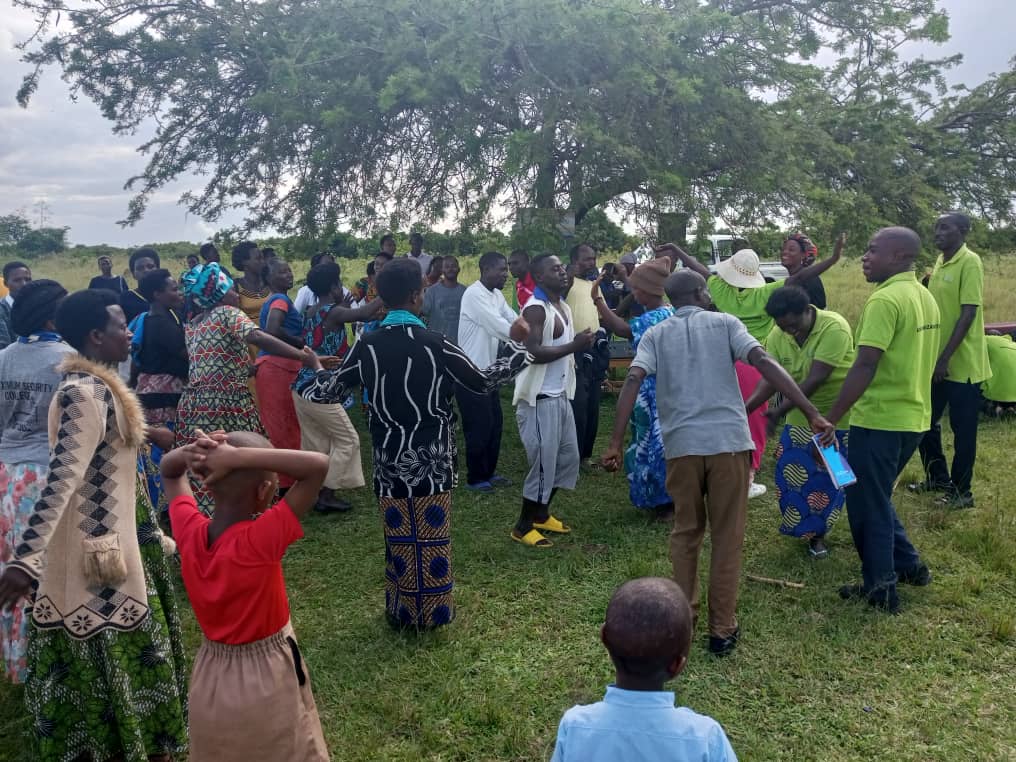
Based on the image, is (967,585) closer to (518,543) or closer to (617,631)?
(518,543)

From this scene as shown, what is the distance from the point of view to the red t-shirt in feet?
7.03

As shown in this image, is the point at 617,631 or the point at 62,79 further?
the point at 62,79

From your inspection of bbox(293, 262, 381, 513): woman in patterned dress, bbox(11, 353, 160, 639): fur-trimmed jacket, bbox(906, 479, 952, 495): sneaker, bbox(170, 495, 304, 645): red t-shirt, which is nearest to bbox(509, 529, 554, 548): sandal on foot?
bbox(293, 262, 381, 513): woman in patterned dress

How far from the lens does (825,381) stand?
448 cm

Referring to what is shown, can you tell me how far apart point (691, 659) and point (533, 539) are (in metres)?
1.69

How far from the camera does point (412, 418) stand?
379 cm

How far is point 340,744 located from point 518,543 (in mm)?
2279

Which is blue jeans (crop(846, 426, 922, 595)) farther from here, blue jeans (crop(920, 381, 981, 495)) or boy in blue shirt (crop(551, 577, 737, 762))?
boy in blue shirt (crop(551, 577, 737, 762))

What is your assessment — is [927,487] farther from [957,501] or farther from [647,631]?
[647,631]

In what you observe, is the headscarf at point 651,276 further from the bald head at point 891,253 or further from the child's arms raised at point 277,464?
the child's arms raised at point 277,464

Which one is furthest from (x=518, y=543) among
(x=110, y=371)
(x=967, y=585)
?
(x=110, y=371)

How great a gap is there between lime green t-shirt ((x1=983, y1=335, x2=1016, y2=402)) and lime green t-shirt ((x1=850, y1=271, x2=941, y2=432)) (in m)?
3.39

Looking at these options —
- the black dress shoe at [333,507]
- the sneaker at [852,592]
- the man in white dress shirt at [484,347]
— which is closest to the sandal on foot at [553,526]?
the man in white dress shirt at [484,347]

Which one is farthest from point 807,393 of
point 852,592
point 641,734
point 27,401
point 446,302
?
point 446,302
